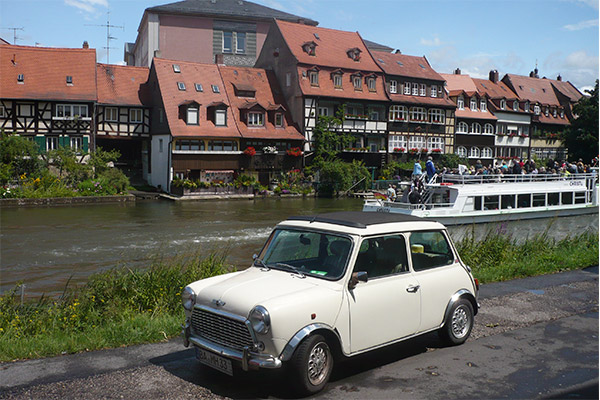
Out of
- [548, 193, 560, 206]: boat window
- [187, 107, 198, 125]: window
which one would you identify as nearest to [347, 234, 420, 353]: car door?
[548, 193, 560, 206]: boat window

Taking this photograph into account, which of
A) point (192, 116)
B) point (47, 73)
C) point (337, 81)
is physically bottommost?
point (192, 116)

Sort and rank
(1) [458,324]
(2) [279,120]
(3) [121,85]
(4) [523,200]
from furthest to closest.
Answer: (2) [279,120]
(3) [121,85]
(4) [523,200]
(1) [458,324]

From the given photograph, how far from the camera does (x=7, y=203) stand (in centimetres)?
3684

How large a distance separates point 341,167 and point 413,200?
20745mm

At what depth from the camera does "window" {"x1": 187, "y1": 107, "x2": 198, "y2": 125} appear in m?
47.7

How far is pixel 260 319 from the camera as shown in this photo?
6270mm

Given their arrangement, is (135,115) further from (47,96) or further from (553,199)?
(553,199)

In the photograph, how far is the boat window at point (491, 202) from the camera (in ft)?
105

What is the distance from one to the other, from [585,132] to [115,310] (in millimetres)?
68907

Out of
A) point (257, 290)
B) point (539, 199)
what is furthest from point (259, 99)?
point (257, 290)

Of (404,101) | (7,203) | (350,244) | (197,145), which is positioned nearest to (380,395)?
(350,244)

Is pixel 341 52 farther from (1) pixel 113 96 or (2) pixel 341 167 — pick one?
(1) pixel 113 96

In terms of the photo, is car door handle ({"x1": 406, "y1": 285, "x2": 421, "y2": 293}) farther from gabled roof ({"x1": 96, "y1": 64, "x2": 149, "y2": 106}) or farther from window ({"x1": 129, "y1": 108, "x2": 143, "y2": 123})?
window ({"x1": 129, "y1": 108, "x2": 143, "y2": 123})

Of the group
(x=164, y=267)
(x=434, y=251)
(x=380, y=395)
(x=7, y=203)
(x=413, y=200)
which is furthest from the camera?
(x=7, y=203)
